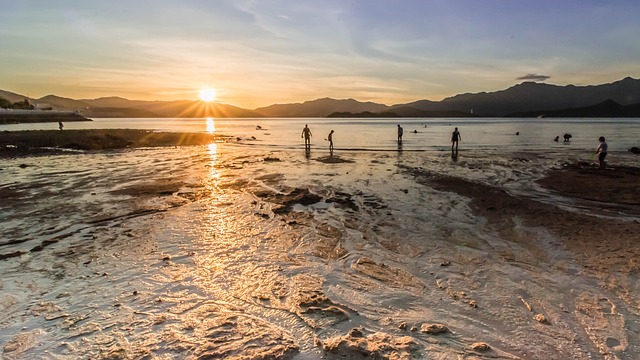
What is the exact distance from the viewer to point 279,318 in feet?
19.0

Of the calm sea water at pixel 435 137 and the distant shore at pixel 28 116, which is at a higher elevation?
the distant shore at pixel 28 116

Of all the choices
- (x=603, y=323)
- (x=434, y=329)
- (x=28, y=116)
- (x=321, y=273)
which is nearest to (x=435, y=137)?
(x=321, y=273)

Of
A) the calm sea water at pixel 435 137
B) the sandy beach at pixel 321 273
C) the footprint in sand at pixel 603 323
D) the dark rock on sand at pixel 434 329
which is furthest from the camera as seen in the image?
the calm sea water at pixel 435 137

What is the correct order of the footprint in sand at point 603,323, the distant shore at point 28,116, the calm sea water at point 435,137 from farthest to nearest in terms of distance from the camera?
the distant shore at point 28,116 → the calm sea water at point 435,137 → the footprint in sand at point 603,323

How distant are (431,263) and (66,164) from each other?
25.8 m

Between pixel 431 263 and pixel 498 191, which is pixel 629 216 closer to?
pixel 498 191

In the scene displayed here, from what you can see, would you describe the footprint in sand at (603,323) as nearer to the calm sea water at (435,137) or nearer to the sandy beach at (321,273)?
the sandy beach at (321,273)

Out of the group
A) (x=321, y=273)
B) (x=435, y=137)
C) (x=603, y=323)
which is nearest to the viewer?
(x=603, y=323)

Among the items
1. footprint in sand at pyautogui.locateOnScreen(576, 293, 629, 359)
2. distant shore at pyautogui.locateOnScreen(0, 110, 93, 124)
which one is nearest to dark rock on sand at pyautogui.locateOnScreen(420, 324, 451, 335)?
footprint in sand at pyautogui.locateOnScreen(576, 293, 629, 359)

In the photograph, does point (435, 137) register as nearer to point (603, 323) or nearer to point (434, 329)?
point (603, 323)

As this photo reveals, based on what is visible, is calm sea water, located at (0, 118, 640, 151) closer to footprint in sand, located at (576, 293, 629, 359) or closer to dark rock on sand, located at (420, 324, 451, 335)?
footprint in sand, located at (576, 293, 629, 359)

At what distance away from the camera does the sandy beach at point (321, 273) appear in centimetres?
517

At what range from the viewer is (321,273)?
301 inches

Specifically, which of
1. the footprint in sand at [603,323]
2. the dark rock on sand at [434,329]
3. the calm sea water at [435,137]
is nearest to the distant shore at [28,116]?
the calm sea water at [435,137]
